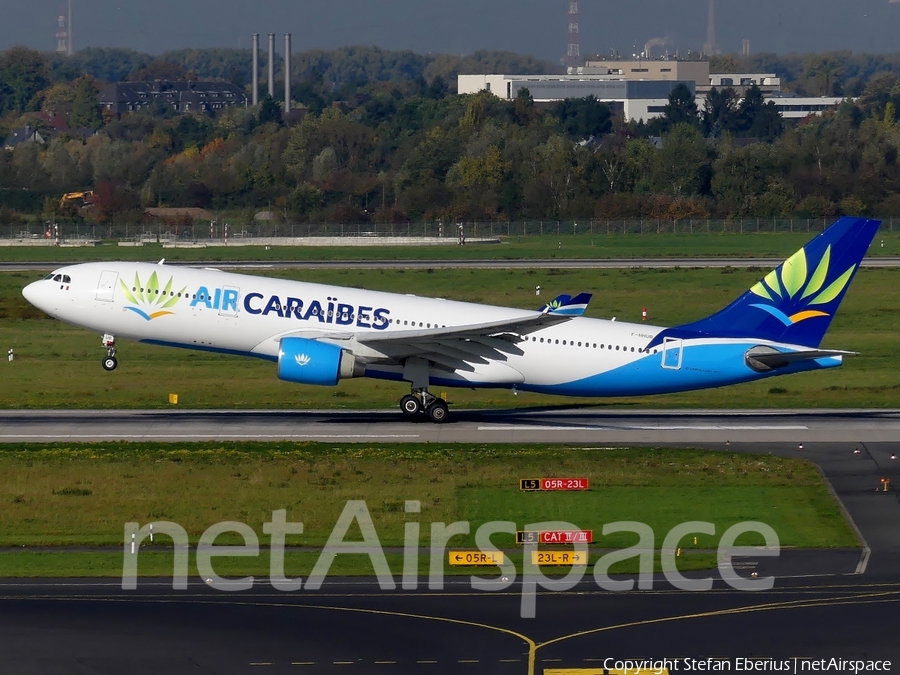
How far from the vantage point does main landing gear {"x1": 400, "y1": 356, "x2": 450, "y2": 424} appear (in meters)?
46.8

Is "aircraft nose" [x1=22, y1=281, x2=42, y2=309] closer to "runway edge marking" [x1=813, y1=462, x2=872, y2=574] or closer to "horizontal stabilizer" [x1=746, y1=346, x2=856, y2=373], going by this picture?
"horizontal stabilizer" [x1=746, y1=346, x2=856, y2=373]

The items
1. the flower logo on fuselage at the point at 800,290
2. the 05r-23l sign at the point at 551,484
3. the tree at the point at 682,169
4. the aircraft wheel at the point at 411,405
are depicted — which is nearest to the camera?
the 05r-23l sign at the point at 551,484

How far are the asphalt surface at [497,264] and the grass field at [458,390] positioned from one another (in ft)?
14.3

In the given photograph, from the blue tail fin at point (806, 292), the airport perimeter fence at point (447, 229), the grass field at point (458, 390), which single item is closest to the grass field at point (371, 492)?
the blue tail fin at point (806, 292)

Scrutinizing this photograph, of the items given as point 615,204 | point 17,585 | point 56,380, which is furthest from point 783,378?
point 615,204

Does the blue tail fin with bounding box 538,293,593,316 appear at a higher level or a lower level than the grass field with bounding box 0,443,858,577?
higher

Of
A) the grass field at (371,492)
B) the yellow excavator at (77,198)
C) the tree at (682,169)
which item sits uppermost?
the tree at (682,169)

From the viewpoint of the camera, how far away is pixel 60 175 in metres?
181

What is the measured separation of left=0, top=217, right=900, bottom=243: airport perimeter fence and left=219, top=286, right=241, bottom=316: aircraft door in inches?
3316

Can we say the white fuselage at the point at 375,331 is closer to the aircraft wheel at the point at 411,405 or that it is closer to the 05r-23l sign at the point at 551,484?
the aircraft wheel at the point at 411,405

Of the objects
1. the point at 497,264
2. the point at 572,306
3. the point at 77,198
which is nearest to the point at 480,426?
the point at 572,306

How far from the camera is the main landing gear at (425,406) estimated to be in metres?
47.3

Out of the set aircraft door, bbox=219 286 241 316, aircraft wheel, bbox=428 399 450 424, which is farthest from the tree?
aircraft door, bbox=219 286 241 316

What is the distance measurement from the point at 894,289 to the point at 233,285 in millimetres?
54124
